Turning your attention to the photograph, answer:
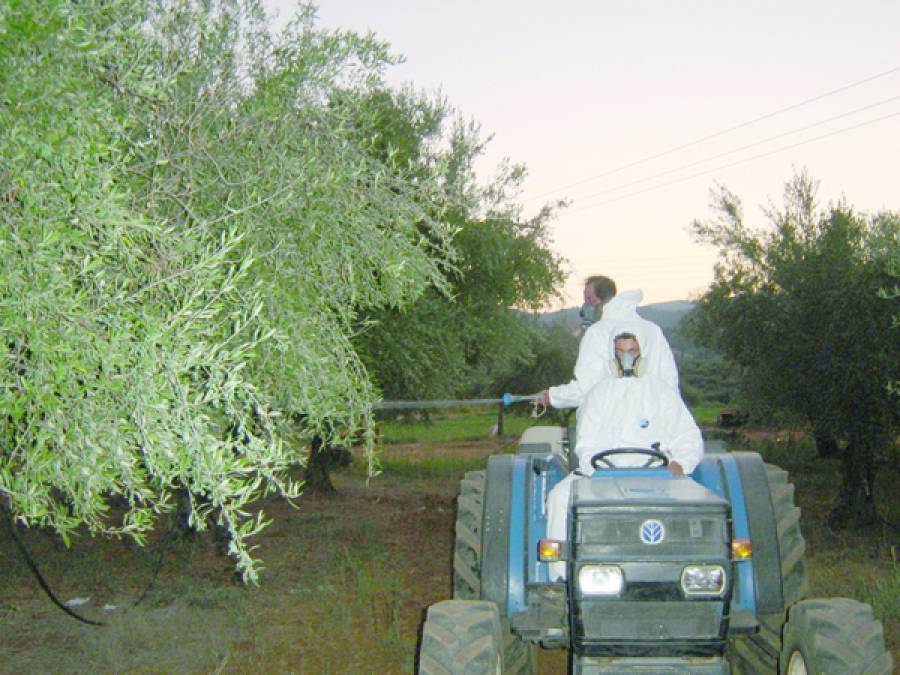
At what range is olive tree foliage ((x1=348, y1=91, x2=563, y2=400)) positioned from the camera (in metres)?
11.3

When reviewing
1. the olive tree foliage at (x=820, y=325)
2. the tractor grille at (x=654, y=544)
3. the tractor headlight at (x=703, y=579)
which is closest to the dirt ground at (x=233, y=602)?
the tractor grille at (x=654, y=544)

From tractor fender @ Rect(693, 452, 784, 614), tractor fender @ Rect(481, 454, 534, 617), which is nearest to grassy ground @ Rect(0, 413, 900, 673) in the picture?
tractor fender @ Rect(481, 454, 534, 617)

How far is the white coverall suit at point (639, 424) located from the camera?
457cm

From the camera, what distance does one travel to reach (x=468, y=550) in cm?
502

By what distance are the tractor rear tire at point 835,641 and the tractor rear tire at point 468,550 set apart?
5.03 ft

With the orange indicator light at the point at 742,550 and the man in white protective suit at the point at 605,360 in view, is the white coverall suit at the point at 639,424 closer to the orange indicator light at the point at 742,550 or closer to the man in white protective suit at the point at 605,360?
the man in white protective suit at the point at 605,360

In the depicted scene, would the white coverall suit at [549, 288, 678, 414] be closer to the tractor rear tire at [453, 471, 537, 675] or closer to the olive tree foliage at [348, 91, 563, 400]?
the tractor rear tire at [453, 471, 537, 675]

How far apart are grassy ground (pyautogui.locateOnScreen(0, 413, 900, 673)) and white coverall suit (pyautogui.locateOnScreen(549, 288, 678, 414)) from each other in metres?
2.58

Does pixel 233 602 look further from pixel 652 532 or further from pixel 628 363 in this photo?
pixel 652 532

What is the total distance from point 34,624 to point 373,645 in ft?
9.95

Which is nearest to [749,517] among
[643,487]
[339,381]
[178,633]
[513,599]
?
[643,487]

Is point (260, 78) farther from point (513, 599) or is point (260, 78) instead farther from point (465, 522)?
point (513, 599)

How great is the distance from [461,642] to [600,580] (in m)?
0.67

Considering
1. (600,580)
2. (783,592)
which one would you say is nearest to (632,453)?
(600,580)
